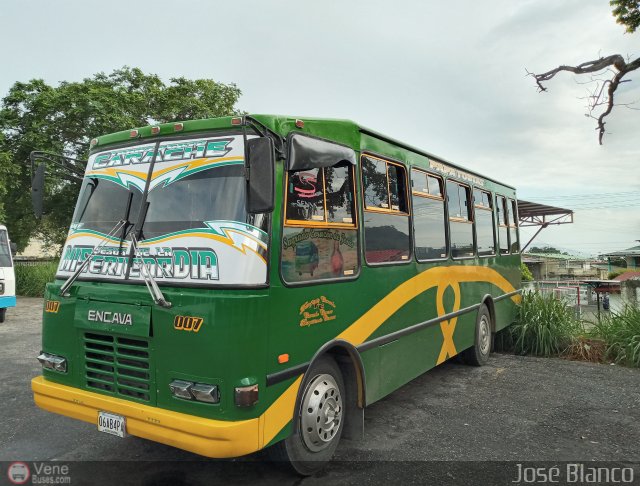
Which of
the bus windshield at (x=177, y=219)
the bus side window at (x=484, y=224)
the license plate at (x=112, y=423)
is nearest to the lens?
the bus windshield at (x=177, y=219)

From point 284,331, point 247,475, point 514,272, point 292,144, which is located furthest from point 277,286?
point 514,272

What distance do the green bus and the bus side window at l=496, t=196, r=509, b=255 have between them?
4638mm

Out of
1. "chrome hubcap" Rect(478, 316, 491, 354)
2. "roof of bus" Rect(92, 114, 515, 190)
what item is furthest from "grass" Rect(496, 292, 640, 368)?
"roof of bus" Rect(92, 114, 515, 190)

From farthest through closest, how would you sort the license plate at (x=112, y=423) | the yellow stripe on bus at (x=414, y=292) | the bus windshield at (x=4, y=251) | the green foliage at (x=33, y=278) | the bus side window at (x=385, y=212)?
1. the green foliage at (x=33, y=278)
2. the bus windshield at (x=4, y=251)
3. the bus side window at (x=385, y=212)
4. the yellow stripe on bus at (x=414, y=292)
5. the license plate at (x=112, y=423)

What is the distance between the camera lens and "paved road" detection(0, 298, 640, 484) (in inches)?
157

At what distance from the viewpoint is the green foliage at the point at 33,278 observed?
19078 mm

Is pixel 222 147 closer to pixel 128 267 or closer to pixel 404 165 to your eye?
pixel 128 267

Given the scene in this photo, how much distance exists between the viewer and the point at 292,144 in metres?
3.49

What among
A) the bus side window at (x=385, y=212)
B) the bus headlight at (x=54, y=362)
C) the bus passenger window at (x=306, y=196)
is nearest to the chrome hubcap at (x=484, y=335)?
the bus side window at (x=385, y=212)

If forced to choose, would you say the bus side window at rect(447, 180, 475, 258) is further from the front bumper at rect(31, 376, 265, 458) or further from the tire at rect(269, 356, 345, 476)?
the front bumper at rect(31, 376, 265, 458)

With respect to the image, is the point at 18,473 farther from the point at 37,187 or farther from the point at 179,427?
the point at 37,187

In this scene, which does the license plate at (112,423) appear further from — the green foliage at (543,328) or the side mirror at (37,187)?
the green foliage at (543,328)

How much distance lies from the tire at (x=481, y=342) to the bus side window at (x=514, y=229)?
212 cm

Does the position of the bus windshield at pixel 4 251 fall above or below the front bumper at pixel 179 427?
above
